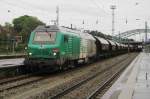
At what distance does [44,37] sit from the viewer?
84.9ft

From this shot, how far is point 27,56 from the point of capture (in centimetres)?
2481

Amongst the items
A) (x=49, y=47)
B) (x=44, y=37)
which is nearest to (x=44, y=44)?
(x=49, y=47)

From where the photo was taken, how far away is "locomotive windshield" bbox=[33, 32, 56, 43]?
25641mm

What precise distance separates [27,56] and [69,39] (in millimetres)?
4265

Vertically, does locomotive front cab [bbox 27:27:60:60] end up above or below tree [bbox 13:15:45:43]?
below

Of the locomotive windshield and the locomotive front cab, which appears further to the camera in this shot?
the locomotive windshield

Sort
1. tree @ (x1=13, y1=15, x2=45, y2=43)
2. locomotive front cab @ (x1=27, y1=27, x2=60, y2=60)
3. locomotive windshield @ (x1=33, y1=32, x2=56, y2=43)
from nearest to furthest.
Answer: locomotive front cab @ (x1=27, y1=27, x2=60, y2=60) → locomotive windshield @ (x1=33, y1=32, x2=56, y2=43) → tree @ (x1=13, y1=15, x2=45, y2=43)

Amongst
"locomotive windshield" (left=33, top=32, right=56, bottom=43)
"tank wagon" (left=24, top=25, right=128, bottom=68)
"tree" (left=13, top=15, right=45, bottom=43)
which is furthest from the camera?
"tree" (left=13, top=15, right=45, bottom=43)

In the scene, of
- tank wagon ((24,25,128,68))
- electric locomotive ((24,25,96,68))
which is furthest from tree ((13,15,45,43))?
electric locomotive ((24,25,96,68))

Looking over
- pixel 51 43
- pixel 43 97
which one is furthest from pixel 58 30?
pixel 43 97

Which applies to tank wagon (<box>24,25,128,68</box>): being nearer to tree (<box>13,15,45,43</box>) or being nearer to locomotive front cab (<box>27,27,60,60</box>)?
locomotive front cab (<box>27,27,60,60</box>)

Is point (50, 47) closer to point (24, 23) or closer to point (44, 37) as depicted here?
point (44, 37)

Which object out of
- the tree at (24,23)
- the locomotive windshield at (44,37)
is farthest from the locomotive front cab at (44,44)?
the tree at (24,23)

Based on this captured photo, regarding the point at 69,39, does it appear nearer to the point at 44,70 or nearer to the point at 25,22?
the point at 44,70
